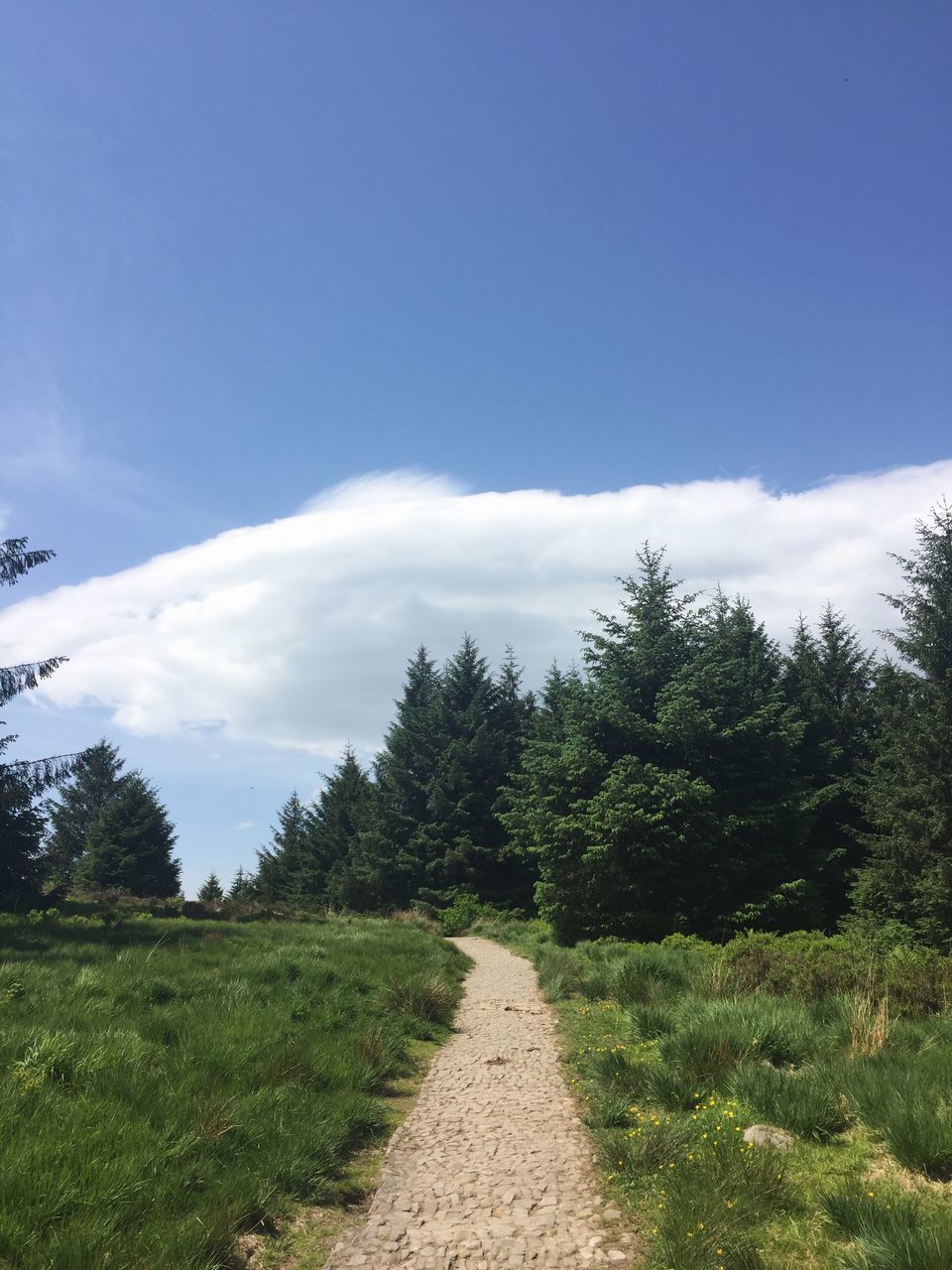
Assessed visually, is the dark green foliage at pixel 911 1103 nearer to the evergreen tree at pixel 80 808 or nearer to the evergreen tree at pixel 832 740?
the evergreen tree at pixel 832 740

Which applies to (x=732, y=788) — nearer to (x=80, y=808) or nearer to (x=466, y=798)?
(x=466, y=798)

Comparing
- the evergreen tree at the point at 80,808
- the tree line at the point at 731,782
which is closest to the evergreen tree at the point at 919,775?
the tree line at the point at 731,782

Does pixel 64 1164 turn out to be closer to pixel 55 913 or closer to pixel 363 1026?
pixel 363 1026

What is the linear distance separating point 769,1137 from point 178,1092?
4.36 meters

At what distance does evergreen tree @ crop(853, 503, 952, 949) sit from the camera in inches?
925

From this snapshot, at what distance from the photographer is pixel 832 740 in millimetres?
34906

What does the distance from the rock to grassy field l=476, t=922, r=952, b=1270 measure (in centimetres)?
5

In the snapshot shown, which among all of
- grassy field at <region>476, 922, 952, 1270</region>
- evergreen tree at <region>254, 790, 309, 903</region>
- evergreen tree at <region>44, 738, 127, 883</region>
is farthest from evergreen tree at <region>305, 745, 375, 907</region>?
grassy field at <region>476, 922, 952, 1270</region>

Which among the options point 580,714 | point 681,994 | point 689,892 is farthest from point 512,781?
point 681,994

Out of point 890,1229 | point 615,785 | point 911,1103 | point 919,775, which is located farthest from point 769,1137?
point 919,775

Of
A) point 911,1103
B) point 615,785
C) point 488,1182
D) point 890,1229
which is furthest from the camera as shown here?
point 615,785

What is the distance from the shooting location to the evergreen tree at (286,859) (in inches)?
2437

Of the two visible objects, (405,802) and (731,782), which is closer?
(731,782)

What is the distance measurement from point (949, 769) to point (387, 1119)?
23573 millimetres
